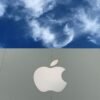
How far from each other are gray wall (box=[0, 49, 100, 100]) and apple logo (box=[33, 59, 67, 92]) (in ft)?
0.17

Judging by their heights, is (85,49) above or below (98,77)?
above

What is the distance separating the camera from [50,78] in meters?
4.64

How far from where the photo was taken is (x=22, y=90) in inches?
179

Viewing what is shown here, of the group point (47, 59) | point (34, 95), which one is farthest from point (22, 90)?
point (47, 59)

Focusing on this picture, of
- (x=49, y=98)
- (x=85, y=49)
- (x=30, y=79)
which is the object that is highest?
(x=85, y=49)

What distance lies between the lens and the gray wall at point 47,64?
4.50 m

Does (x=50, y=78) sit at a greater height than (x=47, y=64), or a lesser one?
lesser

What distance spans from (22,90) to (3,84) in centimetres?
26

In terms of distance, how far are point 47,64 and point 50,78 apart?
0.66 feet

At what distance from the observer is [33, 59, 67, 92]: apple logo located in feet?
14.9

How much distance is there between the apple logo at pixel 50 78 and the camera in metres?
4.53

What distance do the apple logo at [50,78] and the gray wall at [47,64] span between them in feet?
0.17

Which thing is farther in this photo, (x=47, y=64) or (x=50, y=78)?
(x=47, y=64)

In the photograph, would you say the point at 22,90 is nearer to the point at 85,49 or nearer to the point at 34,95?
the point at 34,95
